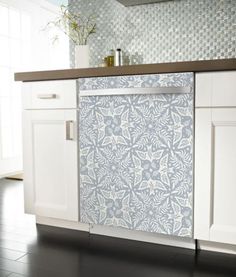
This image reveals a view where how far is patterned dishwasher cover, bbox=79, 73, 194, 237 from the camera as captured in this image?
1698 millimetres


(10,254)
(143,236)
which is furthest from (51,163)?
(143,236)

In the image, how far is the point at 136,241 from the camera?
192 cm

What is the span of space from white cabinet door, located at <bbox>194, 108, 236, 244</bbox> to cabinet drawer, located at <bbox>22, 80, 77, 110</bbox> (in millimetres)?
700

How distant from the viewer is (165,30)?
230 centimetres

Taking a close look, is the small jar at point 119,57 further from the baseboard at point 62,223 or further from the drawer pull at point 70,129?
the baseboard at point 62,223

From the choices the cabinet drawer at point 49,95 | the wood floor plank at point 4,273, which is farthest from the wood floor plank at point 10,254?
the cabinet drawer at point 49,95

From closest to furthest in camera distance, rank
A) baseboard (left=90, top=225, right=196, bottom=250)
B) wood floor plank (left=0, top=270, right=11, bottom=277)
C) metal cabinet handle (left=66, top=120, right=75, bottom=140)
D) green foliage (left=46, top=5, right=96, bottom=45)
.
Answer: wood floor plank (left=0, top=270, right=11, bottom=277) < baseboard (left=90, top=225, right=196, bottom=250) < metal cabinet handle (left=66, top=120, right=75, bottom=140) < green foliage (left=46, top=5, right=96, bottom=45)

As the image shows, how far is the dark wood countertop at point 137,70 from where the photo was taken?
5.22 ft

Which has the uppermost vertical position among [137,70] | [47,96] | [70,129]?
[137,70]

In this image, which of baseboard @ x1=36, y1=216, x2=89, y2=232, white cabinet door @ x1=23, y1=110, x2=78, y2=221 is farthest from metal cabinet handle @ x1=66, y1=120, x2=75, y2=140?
baseboard @ x1=36, y1=216, x2=89, y2=232

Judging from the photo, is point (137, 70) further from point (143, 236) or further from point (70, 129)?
point (143, 236)

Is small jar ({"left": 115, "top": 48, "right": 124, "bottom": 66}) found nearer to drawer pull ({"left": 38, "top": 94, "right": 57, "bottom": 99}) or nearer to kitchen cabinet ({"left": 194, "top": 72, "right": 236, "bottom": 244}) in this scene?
drawer pull ({"left": 38, "top": 94, "right": 57, "bottom": 99})

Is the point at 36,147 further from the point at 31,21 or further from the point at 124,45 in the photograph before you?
the point at 31,21

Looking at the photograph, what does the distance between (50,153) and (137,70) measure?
2.29 feet
